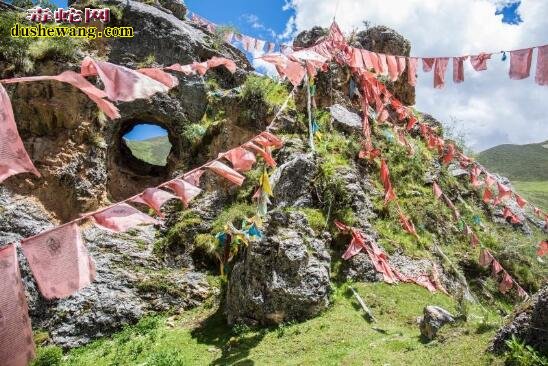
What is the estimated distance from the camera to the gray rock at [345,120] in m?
20.1

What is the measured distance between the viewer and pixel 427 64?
42.9 ft

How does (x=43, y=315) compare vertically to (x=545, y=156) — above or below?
below

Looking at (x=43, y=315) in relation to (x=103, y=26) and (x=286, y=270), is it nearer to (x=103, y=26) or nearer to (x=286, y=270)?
(x=286, y=270)

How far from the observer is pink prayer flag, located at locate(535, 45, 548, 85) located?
32.3 feet

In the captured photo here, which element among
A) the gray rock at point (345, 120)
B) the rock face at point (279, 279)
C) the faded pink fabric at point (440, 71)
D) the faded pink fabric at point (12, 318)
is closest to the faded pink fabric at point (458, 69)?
the faded pink fabric at point (440, 71)

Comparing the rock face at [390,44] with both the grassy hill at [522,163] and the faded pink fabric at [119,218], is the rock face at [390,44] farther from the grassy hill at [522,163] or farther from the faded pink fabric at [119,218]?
the grassy hill at [522,163]

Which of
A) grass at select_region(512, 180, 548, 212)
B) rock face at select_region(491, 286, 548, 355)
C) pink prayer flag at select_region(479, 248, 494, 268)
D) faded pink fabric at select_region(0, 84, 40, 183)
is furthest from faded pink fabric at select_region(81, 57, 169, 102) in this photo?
grass at select_region(512, 180, 548, 212)

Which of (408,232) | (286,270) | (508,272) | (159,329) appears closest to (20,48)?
(159,329)

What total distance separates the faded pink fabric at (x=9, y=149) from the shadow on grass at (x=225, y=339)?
725cm

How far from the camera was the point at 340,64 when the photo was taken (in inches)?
851

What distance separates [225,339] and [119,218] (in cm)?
657

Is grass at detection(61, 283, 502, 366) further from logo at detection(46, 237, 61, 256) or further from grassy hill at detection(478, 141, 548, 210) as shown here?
grassy hill at detection(478, 141, 548, 210)

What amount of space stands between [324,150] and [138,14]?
40.4ft

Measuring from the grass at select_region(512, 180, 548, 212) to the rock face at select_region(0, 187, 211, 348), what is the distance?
68.5 m
